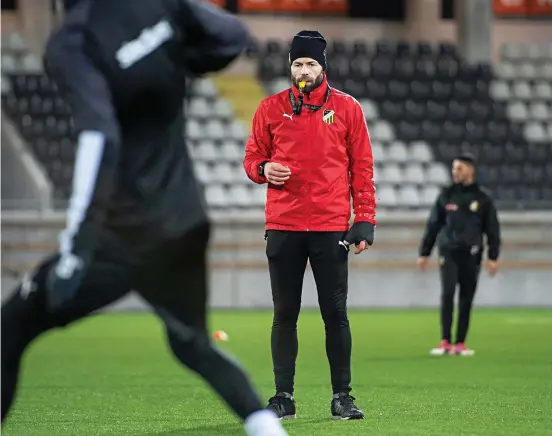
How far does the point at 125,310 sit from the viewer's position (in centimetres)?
2094

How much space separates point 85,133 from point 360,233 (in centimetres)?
287

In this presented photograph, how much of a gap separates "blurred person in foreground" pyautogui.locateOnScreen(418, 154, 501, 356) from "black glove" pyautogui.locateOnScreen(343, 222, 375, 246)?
5608 mm

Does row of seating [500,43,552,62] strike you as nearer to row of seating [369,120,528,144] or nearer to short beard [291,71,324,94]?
row of seating [369,120,528,144]

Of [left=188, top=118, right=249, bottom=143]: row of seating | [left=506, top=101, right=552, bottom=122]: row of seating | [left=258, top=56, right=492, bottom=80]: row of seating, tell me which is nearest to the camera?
[left=188, top=118, right=249, bottom=143]: row of seating

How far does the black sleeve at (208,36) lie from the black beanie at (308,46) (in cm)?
223

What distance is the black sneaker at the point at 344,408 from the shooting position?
7.62m

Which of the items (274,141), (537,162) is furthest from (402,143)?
(274,141)

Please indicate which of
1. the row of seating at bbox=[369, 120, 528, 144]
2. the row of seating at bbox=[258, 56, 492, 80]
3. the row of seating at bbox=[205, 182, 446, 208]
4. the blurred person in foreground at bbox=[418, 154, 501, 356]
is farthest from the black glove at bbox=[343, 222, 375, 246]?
the row of seating at bbox=[258, 56, 492, 80]

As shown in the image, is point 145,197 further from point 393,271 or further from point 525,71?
point 525,71

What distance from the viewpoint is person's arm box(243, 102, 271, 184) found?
300 inches

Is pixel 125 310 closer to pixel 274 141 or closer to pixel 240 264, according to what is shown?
pixel 240 264

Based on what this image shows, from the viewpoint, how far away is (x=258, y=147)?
7.68 metres

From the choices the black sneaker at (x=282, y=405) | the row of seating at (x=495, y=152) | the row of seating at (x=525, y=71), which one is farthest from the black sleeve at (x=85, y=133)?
the row of seating at (x=525, y=71)

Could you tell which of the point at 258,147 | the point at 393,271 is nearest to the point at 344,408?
the point at 258,147
